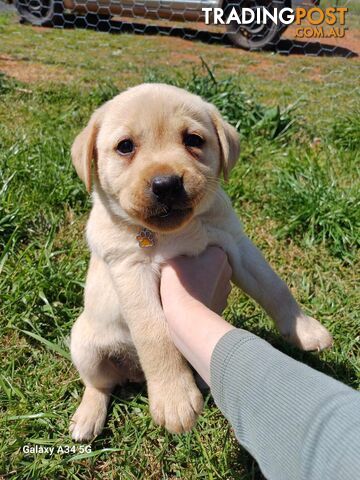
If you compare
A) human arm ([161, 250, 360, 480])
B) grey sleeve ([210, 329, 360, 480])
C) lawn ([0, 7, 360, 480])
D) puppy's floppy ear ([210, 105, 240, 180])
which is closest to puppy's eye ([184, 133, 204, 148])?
puppy's floppy ear ([210, 105, 240, 180])

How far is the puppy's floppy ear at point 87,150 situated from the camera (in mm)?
2004

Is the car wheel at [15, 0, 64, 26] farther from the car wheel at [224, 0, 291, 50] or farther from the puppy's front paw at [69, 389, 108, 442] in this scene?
the puppy's front paw at [69, 389, 108, 442]

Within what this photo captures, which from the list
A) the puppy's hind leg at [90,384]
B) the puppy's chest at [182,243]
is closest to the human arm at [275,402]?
the puppy's chest at [182,243]

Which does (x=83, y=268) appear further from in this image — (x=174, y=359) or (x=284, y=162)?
(x=284, y=162)

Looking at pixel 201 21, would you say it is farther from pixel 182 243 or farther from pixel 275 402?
pixel 275 402

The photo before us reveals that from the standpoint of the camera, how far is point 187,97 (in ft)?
6.70

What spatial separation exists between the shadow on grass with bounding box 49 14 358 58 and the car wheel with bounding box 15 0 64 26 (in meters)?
0.37

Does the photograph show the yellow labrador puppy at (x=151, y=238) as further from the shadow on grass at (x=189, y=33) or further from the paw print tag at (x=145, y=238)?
the shadow on grass at (x=189, y=33)

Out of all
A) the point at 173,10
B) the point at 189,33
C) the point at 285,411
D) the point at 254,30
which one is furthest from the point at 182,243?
the point at 189,33

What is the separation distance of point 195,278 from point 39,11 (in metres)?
8.81

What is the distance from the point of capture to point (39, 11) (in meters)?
9.13

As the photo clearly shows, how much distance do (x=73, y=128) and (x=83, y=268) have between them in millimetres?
1832

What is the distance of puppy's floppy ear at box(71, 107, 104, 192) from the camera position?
200 centimetres

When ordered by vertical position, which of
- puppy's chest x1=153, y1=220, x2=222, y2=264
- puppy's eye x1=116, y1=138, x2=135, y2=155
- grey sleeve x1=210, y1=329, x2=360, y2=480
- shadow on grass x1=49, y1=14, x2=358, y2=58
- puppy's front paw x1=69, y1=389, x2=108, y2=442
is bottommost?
puppy's front paw x1=69, y1=389, x2=108, y2=442
